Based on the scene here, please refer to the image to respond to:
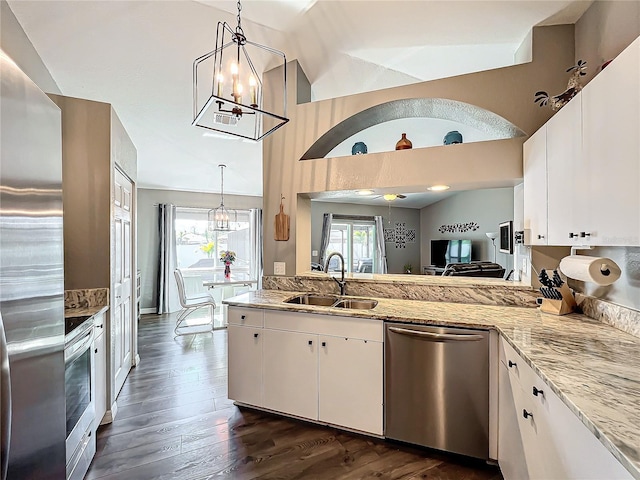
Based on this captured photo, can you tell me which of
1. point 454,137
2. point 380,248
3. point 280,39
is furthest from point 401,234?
point 280,39

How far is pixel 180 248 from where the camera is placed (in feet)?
21.7

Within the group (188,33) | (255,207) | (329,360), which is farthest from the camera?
(255,207)

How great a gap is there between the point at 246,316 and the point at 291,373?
56 cm

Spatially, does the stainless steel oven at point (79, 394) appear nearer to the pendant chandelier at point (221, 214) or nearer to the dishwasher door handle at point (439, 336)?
the dishwasher door handle at point (439, 336)

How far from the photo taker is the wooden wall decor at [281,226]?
3.11 meters

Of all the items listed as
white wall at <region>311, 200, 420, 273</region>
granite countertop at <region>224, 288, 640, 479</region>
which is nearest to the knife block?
granite countertop at <region>224, 288, 640, 479</region>

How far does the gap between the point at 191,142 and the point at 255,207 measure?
2.77 meters

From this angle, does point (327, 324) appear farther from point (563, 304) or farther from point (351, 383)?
point (563, 304)

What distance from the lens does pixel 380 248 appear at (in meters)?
8.94

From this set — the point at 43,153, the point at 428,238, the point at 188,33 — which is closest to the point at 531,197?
the point at 43,153

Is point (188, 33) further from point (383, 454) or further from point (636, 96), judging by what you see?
point (383, 454)

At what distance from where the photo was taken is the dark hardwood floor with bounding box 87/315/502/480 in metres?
1.90

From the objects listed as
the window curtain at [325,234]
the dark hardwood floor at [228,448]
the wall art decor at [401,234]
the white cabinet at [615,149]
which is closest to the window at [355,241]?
the window curtain at [325,234]

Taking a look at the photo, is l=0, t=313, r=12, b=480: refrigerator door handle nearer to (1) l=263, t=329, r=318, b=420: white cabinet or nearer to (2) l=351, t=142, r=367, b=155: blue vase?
(1) l=263, t=329, r=318, b=420: white cabinet
